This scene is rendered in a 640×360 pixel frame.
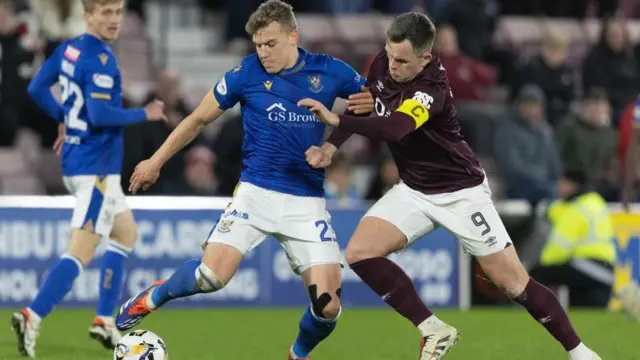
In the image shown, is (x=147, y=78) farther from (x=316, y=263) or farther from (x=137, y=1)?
(x=316, y=263)

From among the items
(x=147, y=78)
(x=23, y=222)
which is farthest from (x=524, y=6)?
(x=23, y=222)

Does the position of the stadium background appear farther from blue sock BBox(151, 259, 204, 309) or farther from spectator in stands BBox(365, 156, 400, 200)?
blue sock BBox(151, 259, 204, 309)

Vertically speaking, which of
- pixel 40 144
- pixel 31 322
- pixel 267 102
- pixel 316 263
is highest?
pixel 267 102

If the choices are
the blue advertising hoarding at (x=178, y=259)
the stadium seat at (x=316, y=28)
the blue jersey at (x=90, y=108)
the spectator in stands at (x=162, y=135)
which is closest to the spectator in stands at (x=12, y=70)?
the spectator in stands at (x=162, y=135)

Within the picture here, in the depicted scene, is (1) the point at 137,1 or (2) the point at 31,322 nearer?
(2) the point at 31,322

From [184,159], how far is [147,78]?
208 centimetres

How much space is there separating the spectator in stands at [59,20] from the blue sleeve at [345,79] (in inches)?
285

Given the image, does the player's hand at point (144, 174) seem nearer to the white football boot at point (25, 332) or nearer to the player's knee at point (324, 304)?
the player's knee at point (324, 304)

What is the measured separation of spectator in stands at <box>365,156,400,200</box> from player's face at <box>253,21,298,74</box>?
698cm

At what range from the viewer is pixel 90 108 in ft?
29.5

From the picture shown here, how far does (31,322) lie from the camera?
869cm

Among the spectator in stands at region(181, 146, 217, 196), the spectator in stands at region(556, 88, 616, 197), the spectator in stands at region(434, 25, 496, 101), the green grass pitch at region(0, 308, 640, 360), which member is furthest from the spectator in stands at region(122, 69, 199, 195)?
the spectator in stands at region(556, 88, 616, 197)

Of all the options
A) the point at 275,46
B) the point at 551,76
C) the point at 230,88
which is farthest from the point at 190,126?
the point at 551,76

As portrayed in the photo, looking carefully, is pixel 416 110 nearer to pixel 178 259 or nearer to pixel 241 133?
pixel 178 259
